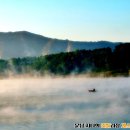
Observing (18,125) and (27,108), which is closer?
(18,125)

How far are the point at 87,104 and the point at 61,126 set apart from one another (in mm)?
28486

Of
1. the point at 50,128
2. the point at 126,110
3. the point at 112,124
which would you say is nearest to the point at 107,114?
the point at 126,110

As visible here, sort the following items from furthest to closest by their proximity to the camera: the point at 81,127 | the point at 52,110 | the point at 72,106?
the point at 72,106 → the point at 52,110 → the point at 81,127

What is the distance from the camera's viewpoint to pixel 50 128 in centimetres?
6044

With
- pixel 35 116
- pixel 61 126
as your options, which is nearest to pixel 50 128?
pixel 61 126

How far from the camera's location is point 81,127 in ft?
195

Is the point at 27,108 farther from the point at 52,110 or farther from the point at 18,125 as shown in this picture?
the point at 18,125

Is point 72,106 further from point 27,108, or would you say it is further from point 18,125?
point 18,125

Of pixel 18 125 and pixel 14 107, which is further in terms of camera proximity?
pixel 14 107

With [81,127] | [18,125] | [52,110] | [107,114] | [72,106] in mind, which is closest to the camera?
[81,127]

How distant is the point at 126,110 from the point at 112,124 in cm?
1415

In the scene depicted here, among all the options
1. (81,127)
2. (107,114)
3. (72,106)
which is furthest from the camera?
(72,106)

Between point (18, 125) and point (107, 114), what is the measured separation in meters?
16.2

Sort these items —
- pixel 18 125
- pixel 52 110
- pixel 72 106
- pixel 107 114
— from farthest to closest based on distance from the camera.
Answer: pixel 72 106 → pixel 52 110 → pixel 107 114 → pixel 18 125
